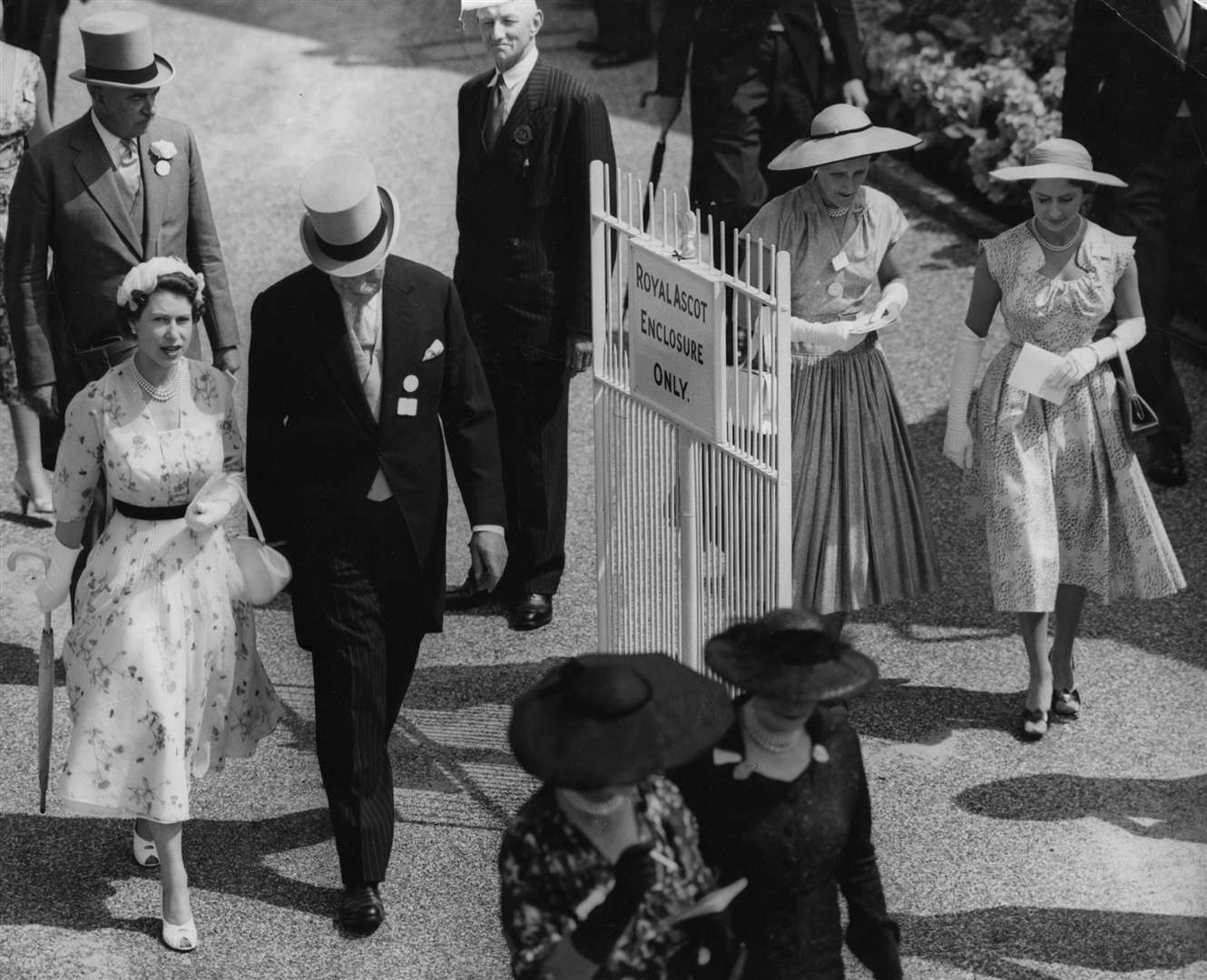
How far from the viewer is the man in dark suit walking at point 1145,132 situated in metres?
6.52

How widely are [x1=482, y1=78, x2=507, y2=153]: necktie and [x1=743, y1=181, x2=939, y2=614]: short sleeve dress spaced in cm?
101

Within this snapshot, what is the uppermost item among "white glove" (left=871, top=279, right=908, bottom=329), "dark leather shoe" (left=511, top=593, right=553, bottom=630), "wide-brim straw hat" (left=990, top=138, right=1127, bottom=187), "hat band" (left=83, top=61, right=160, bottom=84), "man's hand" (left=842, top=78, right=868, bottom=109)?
"hat band" (left=83, top=61, right=160, bottom=84)

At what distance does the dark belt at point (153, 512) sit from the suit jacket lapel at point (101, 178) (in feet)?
4.20

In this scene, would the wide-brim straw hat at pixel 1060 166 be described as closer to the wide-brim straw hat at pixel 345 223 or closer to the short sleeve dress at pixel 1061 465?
the short sleeve dress at pixel 1061 465

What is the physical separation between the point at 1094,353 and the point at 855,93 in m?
1.94

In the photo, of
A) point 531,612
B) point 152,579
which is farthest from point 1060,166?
point 152,579

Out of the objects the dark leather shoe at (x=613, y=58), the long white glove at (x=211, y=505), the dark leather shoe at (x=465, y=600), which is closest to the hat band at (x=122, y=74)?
the long white glove at (x=211, y=505)

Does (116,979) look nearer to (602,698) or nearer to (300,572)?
(300,572)

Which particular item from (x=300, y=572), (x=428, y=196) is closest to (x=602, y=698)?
(x=300, y=572)

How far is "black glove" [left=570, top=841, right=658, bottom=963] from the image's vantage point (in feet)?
13.1

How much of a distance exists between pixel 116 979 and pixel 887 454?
2.79 m

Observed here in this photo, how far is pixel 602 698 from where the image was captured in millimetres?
3900

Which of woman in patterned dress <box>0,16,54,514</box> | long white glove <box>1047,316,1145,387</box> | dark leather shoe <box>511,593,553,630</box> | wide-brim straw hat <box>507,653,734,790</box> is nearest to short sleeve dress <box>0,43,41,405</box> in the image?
woman in patterned dress <box>0,16,54,514</box>

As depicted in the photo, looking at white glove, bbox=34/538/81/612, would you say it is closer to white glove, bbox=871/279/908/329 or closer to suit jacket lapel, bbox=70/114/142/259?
suit jacket lapel, bbox=70/114/142/259
